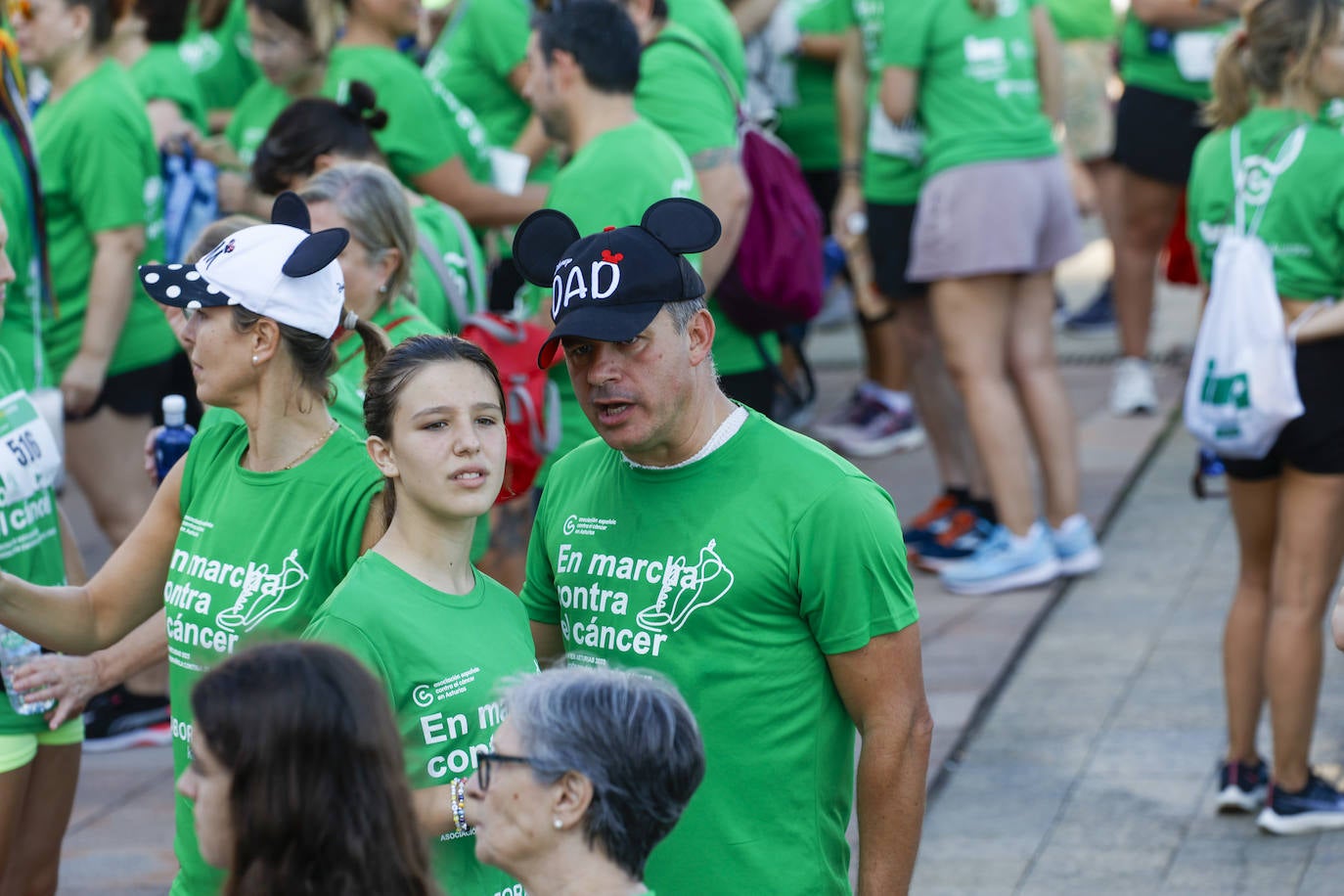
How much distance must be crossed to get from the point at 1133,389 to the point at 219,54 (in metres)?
4.57

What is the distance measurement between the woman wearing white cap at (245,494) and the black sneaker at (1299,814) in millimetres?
2927

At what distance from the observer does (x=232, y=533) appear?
3082 millimetres

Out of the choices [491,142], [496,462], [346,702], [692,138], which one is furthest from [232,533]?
[491,142]

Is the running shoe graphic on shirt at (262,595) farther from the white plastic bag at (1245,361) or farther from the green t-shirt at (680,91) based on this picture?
the green t-shirt at (680,91)

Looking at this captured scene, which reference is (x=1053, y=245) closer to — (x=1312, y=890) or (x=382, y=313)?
(x=1312, y=890)

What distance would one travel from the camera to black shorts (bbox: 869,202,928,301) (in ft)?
23.5

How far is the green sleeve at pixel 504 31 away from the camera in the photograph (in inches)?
254

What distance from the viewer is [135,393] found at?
591 centimetres

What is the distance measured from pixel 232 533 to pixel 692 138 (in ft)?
9.23

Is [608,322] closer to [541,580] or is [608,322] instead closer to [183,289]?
[541,580]

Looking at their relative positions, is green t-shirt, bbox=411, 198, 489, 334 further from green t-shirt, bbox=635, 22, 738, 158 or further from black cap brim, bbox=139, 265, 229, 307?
black cap brim, bbox=139, 265, 229, 307

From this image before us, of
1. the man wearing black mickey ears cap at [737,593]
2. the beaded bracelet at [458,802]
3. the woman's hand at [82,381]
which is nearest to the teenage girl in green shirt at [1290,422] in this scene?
the man wearing black mickey ears cap at [737,593]

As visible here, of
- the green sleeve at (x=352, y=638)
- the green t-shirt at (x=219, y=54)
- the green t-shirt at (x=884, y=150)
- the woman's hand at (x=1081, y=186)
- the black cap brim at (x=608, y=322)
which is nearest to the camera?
the green sleeve at (x=352, y=638)

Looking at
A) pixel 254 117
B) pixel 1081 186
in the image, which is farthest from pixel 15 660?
pixel 1081 186
